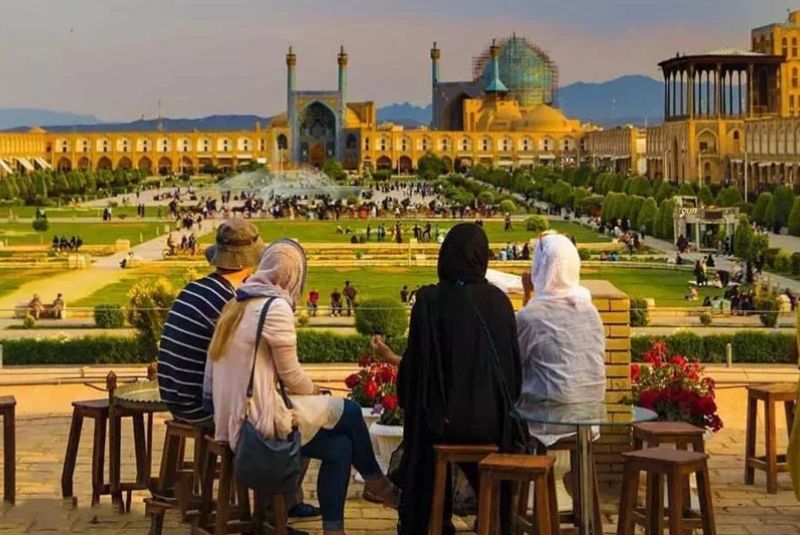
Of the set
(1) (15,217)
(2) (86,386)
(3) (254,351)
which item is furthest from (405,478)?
(1) (15,217)

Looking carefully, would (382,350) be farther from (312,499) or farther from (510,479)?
(312,499)

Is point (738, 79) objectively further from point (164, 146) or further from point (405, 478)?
point (405, 478)

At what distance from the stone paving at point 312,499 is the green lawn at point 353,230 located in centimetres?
1858

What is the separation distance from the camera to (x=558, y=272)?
13.7 ft

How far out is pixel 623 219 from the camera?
27.3 meters

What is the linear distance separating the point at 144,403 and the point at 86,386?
12.0ft

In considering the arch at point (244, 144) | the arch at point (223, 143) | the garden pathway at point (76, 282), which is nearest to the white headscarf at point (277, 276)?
the garden pathway at point (76, 282)

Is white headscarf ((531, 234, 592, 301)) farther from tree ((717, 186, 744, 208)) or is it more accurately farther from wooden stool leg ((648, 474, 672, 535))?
tree ((717, 186, 744, 208))

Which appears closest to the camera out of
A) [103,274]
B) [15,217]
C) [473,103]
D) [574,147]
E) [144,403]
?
[144,403]

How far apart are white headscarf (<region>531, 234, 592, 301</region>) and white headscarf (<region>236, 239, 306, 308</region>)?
0.72 m

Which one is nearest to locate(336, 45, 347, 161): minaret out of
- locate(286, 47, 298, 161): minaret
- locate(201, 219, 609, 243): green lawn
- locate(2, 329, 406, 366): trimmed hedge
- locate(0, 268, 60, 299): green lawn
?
locate(286, 47, 298, 161): minaret

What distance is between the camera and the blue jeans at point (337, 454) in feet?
13.3

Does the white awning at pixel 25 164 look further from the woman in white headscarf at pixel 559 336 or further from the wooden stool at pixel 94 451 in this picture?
the woman in white headscarf at pixel 559 336

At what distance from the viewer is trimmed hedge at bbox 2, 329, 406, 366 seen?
406 inches
